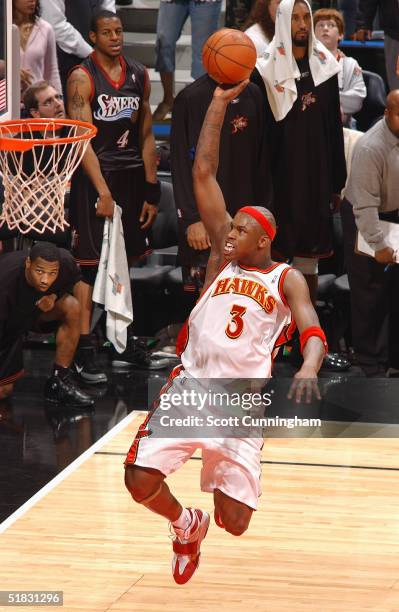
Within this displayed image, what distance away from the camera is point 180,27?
904 cm

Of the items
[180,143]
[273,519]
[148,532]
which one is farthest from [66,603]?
[180,143]

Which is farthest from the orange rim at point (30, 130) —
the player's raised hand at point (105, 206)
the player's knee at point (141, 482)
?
the player's knee at point (141, 482)

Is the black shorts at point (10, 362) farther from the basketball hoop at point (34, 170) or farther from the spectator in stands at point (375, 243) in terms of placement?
the spectator in stands at point (375, 243)

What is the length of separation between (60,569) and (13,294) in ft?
7.64

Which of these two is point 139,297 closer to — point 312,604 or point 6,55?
point 6,55

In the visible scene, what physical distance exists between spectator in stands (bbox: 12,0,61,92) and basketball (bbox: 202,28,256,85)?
2.46 meters

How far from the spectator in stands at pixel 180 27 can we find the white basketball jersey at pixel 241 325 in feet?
14.6

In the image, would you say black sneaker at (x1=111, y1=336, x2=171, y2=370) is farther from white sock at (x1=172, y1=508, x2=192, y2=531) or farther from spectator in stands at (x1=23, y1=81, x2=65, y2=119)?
white sock at (x1=172, y1=508, x2=192, y2=531)

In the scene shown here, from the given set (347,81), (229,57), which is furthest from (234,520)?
(347,81)

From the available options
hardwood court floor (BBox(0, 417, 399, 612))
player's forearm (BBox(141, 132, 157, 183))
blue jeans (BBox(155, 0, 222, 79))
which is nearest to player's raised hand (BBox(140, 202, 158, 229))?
player's forearm (BBox(141, 132, 157, 183))

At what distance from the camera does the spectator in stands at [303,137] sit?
22.8 ft

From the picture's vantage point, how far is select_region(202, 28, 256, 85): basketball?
5.22 metres

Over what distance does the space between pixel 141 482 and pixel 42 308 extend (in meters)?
2.74

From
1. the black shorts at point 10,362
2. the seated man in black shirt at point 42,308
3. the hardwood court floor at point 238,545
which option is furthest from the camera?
the black shorts at point 10,362
